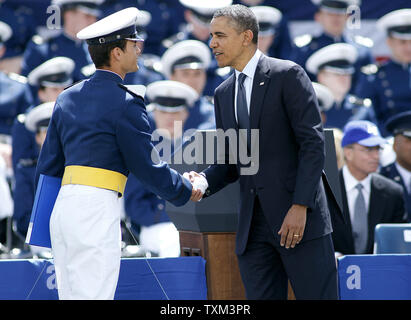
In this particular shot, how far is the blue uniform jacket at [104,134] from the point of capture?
3088 mm

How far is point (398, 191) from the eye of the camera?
5039 millimetres

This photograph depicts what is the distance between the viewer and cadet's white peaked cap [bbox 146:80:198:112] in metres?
6.41

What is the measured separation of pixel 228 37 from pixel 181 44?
12.0 feet

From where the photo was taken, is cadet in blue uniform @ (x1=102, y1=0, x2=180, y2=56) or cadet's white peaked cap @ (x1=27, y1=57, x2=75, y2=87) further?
cadet in blue uniform @ (x1=102, y1=0, x2=180, y2=56)

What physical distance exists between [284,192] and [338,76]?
4000 mm

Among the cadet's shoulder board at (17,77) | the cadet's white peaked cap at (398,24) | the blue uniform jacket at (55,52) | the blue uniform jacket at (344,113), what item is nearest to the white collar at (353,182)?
the blue uniform jacket at (344,113)

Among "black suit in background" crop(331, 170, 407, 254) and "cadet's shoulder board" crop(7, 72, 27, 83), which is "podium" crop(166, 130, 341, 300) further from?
"cadet's shoulder board" crop(7, 72, 27, 83)

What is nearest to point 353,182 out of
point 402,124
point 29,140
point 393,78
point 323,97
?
point 402,124

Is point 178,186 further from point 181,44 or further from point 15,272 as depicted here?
point 181,44

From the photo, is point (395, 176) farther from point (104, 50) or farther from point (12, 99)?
point (12, 99)

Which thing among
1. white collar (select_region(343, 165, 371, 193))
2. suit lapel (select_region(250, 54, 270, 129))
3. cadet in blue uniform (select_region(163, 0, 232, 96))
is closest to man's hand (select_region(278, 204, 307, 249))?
suit lapel (select_region(250, 54, 270, 129))

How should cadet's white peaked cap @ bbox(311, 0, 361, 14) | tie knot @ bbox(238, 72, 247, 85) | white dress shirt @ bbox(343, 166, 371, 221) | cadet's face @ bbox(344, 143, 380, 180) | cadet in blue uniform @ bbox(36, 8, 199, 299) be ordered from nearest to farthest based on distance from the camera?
cadet in blue uniform @ bbox(36, 8, 199, 299), tie knot @ bbox(238, 72, 247, 85), white dress shirt @ bbox(343, 166, 371, 221), cadet's face @ bbox(344, 143, 380, 180), cadet's white peaked cap @ bbox(311, 0, 361, 14)

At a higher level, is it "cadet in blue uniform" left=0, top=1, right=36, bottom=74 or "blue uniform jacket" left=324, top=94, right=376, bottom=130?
"cadet in blue uniform" left=0, top=1, right=36, bottom=74
